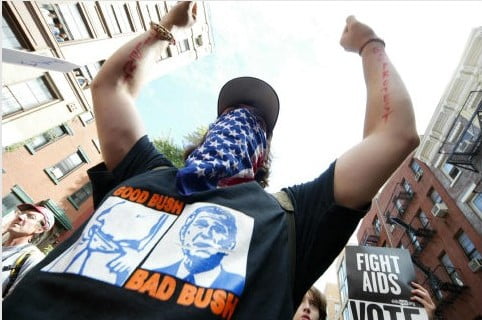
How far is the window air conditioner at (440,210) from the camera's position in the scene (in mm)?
16875

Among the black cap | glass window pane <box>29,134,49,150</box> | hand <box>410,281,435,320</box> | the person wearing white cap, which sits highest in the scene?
the black cap

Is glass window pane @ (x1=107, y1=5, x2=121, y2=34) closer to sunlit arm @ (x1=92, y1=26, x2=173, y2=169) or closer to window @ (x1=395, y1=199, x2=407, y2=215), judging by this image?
sunlit arm @ (x1=92, y1=26, x2=173, y2=169)

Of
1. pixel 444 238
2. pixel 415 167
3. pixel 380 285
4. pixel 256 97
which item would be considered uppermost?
pixel 256 97

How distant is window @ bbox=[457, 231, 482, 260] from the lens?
46.1ft

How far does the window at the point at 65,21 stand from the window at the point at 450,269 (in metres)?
24.4

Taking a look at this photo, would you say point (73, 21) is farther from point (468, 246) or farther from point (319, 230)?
point (468, 246)

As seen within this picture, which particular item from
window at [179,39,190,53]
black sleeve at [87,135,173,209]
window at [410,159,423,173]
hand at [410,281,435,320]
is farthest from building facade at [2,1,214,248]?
window at [410,159,423,173]

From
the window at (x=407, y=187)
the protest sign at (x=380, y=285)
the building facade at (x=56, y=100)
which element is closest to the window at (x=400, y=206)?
the window at (x=407, y=187)

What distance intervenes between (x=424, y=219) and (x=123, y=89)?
22942mm

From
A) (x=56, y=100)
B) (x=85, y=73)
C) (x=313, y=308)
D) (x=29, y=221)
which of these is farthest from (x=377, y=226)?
(x=29, y=221)

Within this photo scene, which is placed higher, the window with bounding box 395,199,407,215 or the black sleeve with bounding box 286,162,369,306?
the black sleeve with bounding box 286,162,369,306

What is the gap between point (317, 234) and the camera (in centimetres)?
123

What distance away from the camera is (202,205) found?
3.77 ft

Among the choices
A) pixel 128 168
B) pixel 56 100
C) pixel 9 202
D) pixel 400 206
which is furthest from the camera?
pixel 400 206
